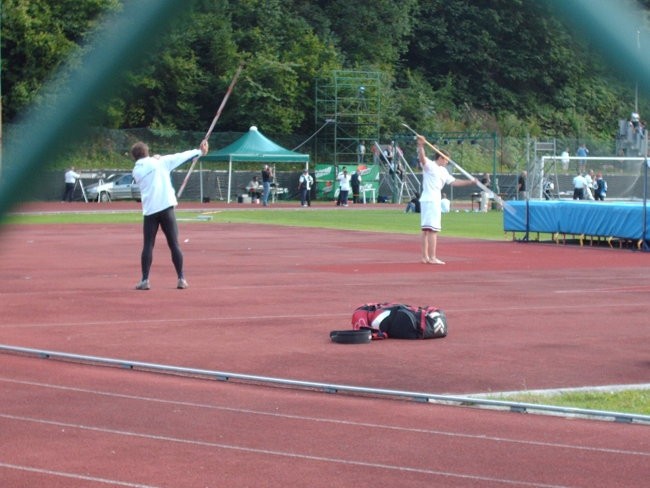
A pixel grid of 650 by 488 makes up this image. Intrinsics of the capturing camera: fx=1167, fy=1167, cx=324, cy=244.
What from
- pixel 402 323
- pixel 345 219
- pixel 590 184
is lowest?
pixel 345 219

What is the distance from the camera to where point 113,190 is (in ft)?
159

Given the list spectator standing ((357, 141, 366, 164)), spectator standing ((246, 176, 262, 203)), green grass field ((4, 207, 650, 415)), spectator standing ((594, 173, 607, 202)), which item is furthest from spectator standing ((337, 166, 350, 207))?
spectator standing ((594, 173, 607, 202))

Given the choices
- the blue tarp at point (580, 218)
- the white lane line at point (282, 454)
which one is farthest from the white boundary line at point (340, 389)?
the blue tarp at point (580, 218)

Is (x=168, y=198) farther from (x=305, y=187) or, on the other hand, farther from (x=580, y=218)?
(x=305, y=187)

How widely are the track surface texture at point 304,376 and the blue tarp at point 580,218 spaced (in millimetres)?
5393

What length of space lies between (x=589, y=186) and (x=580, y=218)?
13.9m

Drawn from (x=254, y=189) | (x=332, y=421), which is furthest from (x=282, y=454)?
(x=254, y=189)

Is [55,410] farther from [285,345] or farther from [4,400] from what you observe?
[285,345]

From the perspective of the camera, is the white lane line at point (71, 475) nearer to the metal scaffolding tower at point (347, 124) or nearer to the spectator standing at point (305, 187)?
the metal scaffolding tower at point (347, 124)

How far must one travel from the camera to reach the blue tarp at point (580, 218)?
2362 centimetres

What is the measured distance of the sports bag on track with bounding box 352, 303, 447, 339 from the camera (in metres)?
10.8

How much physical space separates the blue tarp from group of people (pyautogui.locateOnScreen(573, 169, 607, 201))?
1087cm

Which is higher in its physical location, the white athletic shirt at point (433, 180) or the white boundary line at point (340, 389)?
the white athletic shirt at point (433, 180)

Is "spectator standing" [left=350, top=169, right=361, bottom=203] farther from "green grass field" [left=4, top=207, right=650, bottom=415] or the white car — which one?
the white car
